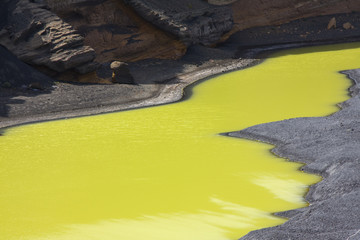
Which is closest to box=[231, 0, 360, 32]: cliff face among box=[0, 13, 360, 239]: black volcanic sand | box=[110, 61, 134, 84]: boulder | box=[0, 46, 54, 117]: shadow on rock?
box=[0, 13, 360, 239]: black volcanic sand

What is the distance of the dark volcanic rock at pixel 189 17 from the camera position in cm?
3675

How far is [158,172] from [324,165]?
470cm

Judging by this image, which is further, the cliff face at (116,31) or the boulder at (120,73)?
the cliff face at (116,31)

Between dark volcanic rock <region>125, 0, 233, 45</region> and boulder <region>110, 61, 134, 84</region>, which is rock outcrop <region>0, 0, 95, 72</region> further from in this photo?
dark volcanic rock <region>125, 0, 233, 45</region>

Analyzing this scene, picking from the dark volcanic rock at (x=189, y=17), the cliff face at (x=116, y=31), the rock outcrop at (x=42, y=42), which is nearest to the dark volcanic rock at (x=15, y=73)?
the rock outcrop at (x=42, y=42)

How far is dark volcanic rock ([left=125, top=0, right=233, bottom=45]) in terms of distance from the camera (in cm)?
3675

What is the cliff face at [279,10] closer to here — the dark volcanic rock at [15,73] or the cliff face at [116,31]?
the cliff face at [116,31]

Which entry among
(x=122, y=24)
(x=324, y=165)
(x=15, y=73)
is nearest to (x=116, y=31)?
(x=122, y=24)

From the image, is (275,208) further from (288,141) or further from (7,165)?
(7,165)

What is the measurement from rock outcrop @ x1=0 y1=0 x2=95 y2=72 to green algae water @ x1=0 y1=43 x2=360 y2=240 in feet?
17.3

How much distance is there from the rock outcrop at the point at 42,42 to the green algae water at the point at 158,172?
5262mm

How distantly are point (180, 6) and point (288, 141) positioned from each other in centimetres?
1922

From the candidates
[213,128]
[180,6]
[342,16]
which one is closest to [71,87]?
[213,128]

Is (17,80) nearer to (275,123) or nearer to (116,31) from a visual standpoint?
(116,31)
